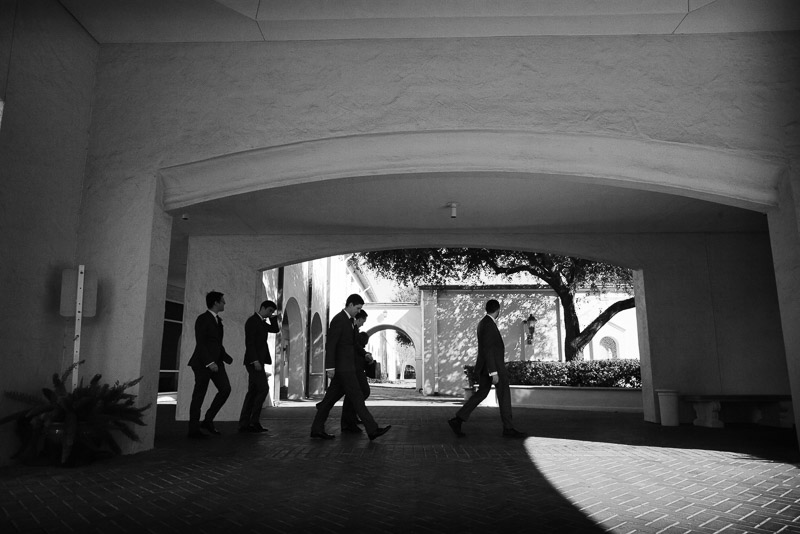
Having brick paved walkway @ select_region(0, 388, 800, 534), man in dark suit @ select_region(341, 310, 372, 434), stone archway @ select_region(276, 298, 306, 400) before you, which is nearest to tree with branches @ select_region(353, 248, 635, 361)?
stone archway @ select_region(276, 298, 306, 400)

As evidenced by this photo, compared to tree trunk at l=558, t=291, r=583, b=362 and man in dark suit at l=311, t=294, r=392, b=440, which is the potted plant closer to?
man in dark suit at l=311, t=294, r=392, b=440

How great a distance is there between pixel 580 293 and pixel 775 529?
728 inches

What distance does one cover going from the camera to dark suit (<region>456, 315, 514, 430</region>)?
768cm

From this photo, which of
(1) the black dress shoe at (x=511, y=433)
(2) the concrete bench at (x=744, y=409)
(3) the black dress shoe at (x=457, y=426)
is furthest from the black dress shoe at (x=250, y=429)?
(2) the concrete bench at (x=744, y=409)

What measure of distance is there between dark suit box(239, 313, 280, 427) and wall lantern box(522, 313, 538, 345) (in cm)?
1255

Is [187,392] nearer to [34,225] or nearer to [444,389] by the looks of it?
[34,225]

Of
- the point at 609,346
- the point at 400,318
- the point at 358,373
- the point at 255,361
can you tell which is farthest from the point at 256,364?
the point at 400,318

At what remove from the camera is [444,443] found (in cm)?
717

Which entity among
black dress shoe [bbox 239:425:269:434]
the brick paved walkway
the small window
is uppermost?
the small window

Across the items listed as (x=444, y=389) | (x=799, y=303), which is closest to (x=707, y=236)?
(x=799, y=303)

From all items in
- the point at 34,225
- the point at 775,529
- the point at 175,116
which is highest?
the point at 175,116

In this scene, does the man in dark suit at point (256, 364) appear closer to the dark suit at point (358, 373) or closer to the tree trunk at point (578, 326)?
the dark suit at point (358, 373)

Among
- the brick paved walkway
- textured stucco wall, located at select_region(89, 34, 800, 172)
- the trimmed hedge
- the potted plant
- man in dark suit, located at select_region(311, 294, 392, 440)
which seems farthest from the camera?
the trimmed hedge

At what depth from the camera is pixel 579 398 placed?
Answer: 14445 millimetres
